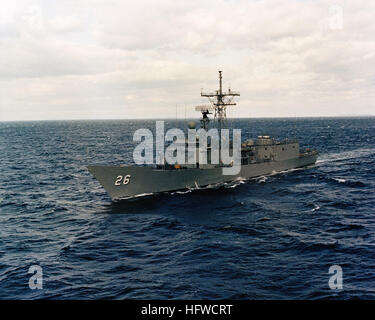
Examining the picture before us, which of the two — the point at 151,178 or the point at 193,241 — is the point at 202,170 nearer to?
the point at 151,178

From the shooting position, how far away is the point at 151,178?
98.8 feet

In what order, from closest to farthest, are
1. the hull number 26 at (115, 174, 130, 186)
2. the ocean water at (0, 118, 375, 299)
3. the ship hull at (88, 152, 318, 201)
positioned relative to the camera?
the ocean water at (0, 118, 375, 299) → the ship hull at (88, 152, 318, 201) → the hull number 26 at (115, 174, 130, 186)

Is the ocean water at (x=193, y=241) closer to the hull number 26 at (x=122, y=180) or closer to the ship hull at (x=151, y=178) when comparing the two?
the ship hull at (x=151, y=178)

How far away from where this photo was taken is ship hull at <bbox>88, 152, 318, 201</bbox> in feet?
91.5

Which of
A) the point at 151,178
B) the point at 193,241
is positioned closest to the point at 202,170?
the point at 151,178

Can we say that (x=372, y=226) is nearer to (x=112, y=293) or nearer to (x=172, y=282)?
(x=172, y=282)

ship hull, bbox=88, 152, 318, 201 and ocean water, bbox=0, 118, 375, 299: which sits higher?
ship hull, bbox=88, 152, 318, 201

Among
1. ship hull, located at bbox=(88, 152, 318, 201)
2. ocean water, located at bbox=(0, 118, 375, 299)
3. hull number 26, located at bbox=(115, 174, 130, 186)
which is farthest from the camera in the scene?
hull number 26, located at bbox=(115, 174, 130, 186)

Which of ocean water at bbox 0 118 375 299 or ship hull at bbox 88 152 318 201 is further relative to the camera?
ship hull at bbox 88 152 318 201

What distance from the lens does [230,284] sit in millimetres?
14398

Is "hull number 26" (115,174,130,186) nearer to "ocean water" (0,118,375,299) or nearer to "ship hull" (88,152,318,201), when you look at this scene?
"ship hull" (88,152,318,201)

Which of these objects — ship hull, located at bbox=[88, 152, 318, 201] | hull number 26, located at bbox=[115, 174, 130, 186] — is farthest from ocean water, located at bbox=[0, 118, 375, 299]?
hull number 26, located at bbox=[115, 174, 130, 186]

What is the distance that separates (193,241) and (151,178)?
11.4 meters
